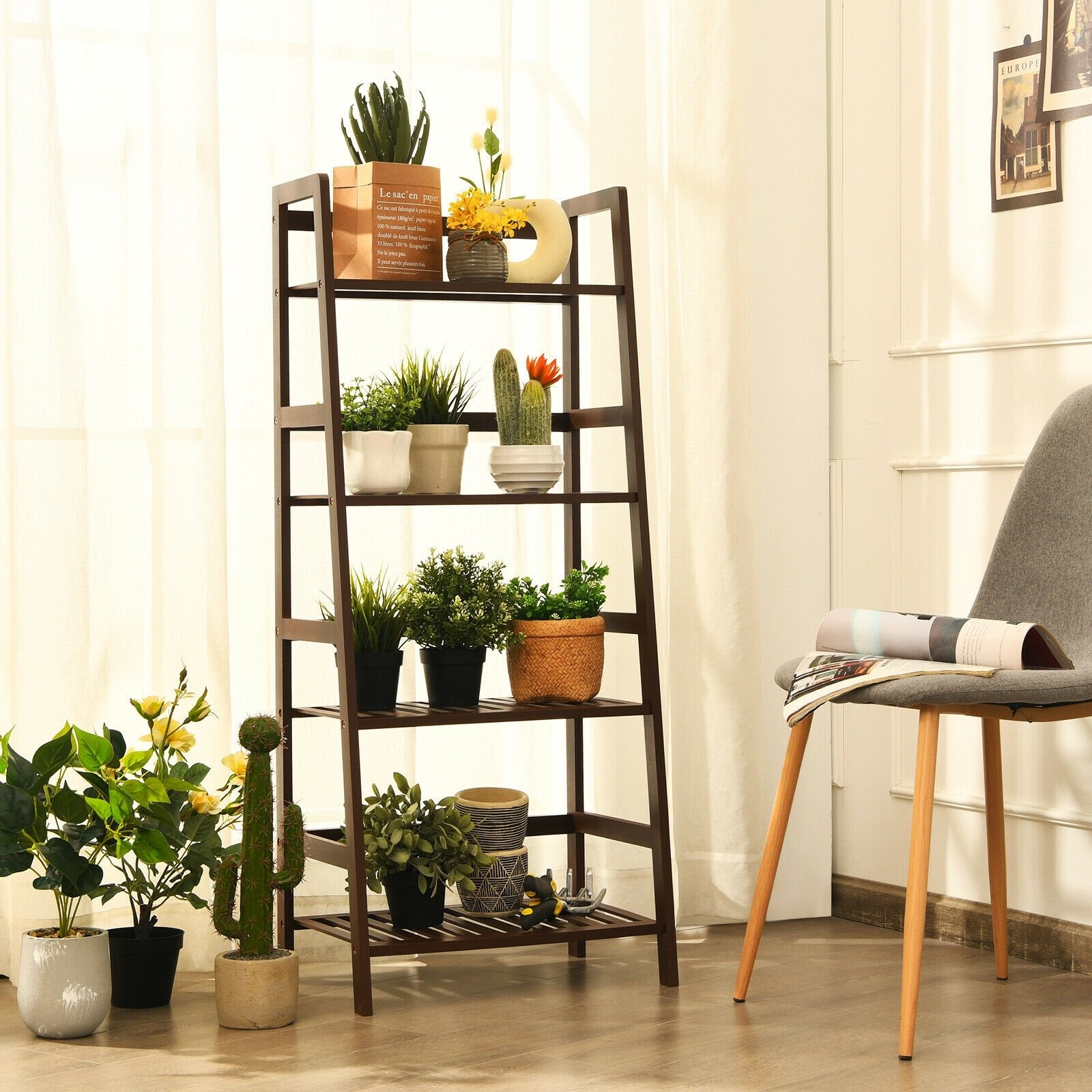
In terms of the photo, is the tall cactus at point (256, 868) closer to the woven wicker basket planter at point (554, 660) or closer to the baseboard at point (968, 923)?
the woven wicker basket planter at point (554, 660)

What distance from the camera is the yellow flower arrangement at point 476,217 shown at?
2.71 metres

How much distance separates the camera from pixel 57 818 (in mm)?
2551

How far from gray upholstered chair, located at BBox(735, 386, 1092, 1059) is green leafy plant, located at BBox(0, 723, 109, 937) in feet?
3.39

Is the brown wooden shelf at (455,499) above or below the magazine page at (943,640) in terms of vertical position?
above

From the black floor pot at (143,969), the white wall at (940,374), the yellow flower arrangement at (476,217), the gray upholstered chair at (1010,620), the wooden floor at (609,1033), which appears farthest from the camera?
the white wall at (940,374)

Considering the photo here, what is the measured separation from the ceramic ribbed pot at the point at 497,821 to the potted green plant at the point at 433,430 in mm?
538

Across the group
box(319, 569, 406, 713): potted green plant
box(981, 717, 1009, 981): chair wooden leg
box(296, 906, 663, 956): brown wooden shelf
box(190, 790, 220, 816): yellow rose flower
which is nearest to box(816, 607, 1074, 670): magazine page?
box(981, 717, 1009, 981): chair wooden leg

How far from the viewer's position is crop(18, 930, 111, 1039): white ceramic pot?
2441 mm

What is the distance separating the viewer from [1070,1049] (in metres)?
2.41

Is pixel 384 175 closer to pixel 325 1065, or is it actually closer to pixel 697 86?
pixel 697 86

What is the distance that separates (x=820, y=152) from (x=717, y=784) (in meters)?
1.28

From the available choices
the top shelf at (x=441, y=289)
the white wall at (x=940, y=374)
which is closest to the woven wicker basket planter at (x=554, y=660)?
the top shelf at (x=441, y=289)

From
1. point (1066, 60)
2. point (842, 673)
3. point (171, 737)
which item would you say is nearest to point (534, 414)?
point (842, 673)

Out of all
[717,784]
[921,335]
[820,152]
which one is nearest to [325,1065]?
[717,784]
